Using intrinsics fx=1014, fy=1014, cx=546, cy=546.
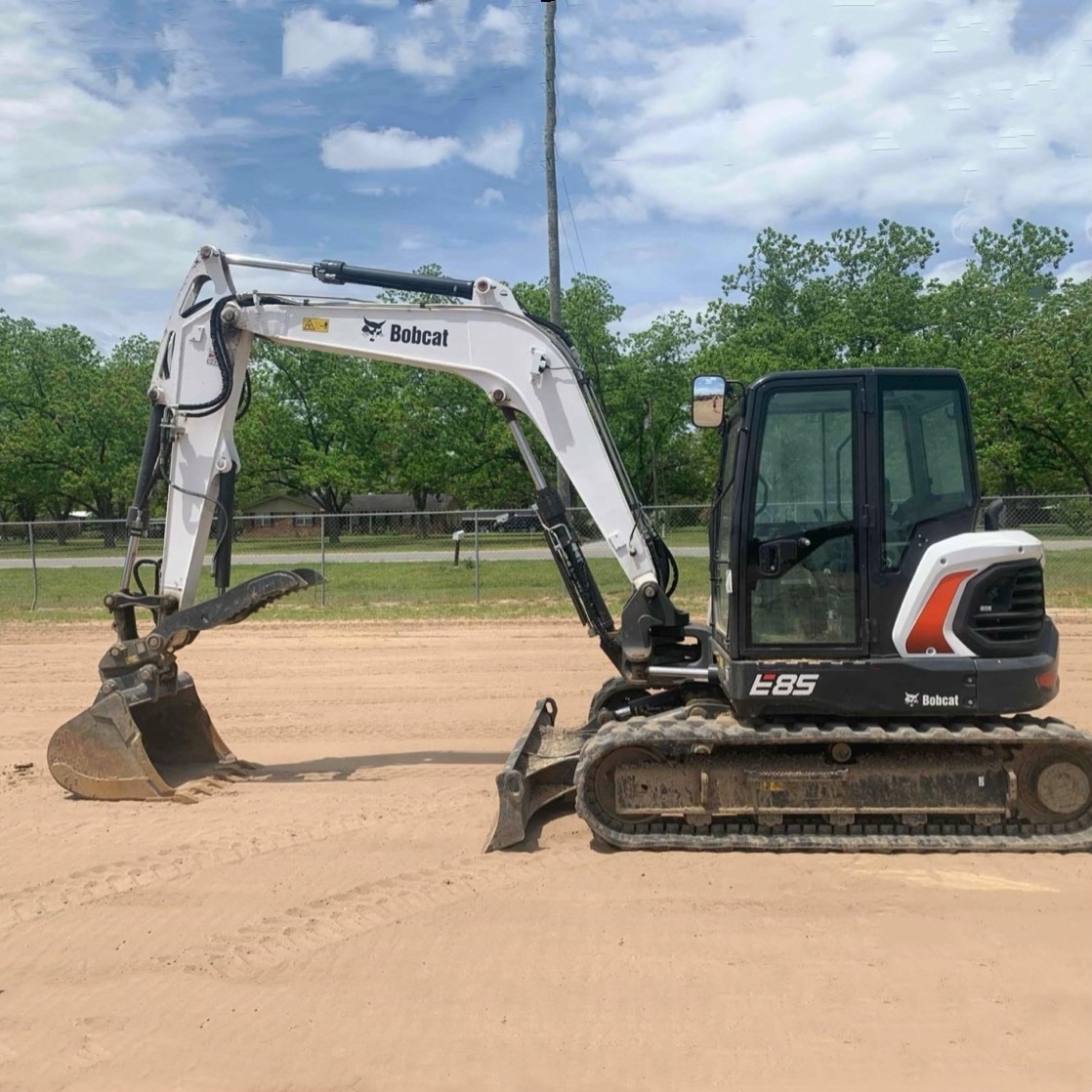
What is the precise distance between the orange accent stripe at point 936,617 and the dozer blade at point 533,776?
80.8 inches

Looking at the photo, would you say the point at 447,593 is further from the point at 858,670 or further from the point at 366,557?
the point at 858,670

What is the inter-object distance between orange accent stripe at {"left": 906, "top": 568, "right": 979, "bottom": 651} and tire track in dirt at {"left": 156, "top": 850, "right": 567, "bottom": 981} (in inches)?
86.8

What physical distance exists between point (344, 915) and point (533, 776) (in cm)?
144

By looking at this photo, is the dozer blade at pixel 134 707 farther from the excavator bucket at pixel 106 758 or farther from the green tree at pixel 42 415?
the green tree at pixel 42 415

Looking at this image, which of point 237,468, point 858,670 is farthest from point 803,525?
point 237,468

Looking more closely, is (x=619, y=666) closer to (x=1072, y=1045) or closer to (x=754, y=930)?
(x=754, y=930)

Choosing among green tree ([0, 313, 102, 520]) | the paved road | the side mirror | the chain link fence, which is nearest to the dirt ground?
the side mirror

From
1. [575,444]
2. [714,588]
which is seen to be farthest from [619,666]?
[575,444]

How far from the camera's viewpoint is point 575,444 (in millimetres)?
6363

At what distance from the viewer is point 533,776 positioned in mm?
5824

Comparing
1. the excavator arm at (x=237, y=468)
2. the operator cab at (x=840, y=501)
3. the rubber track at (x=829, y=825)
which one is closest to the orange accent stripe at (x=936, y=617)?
the operator cab at (x=840, y=501)

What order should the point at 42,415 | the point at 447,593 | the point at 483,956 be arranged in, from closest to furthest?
1. the point at 483,956
2. the point at 447,593
3. the point at 42,415

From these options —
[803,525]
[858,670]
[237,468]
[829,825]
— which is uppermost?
[237,468]

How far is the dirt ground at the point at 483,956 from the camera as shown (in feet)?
11.4
